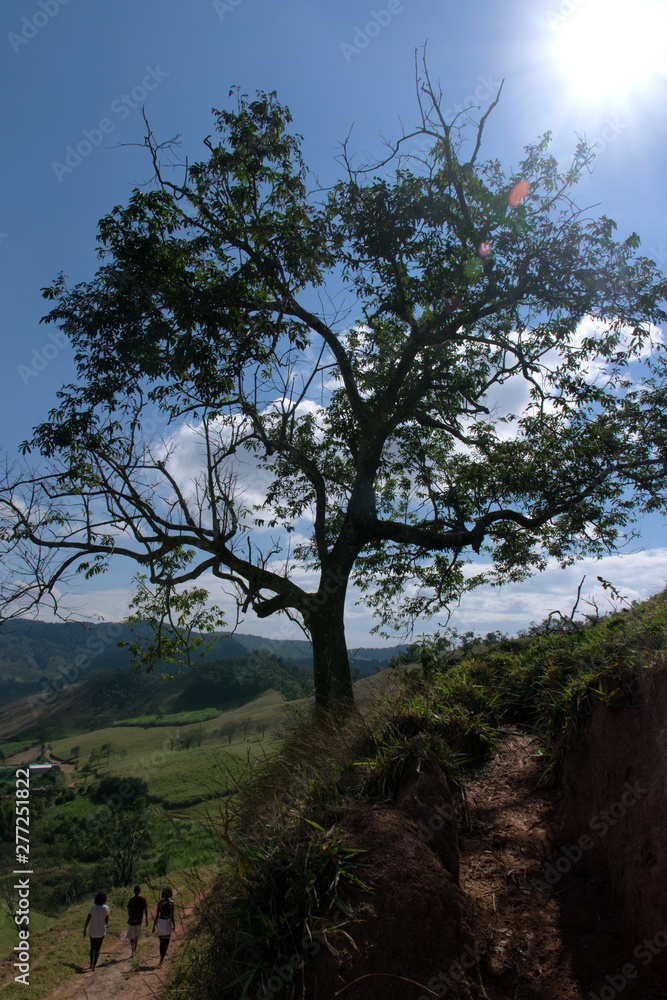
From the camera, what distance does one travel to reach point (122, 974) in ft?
30.1

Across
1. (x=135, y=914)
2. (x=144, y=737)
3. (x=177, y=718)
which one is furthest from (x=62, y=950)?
(x=177, y=718)

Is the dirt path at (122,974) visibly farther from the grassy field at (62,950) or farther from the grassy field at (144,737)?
the grassy field at (144,737)

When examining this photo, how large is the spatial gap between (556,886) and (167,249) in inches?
430

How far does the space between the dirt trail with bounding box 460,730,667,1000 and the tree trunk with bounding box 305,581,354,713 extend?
4.84 meters

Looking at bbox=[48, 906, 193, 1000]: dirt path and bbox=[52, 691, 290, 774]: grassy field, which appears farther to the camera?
bbox=[52, 691, 290, 774]: grassy field

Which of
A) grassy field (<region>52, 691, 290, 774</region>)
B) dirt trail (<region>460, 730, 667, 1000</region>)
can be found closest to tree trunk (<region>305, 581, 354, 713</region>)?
dirt trail (<region>460, 730, 667, 1000</region>)

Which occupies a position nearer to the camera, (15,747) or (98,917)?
(98,917)

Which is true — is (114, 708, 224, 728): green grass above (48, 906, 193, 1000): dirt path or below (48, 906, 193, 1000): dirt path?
below

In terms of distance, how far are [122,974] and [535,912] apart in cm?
905

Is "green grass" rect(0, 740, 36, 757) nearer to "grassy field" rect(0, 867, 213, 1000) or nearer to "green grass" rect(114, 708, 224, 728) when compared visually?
"green grass" rect(114, 708, 224, 728)

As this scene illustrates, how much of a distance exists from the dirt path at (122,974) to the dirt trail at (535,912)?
495cm

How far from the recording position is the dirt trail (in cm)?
327

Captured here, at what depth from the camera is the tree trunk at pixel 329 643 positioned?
31.9 ft

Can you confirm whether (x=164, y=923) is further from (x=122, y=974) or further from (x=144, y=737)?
(x=144, y=737)
